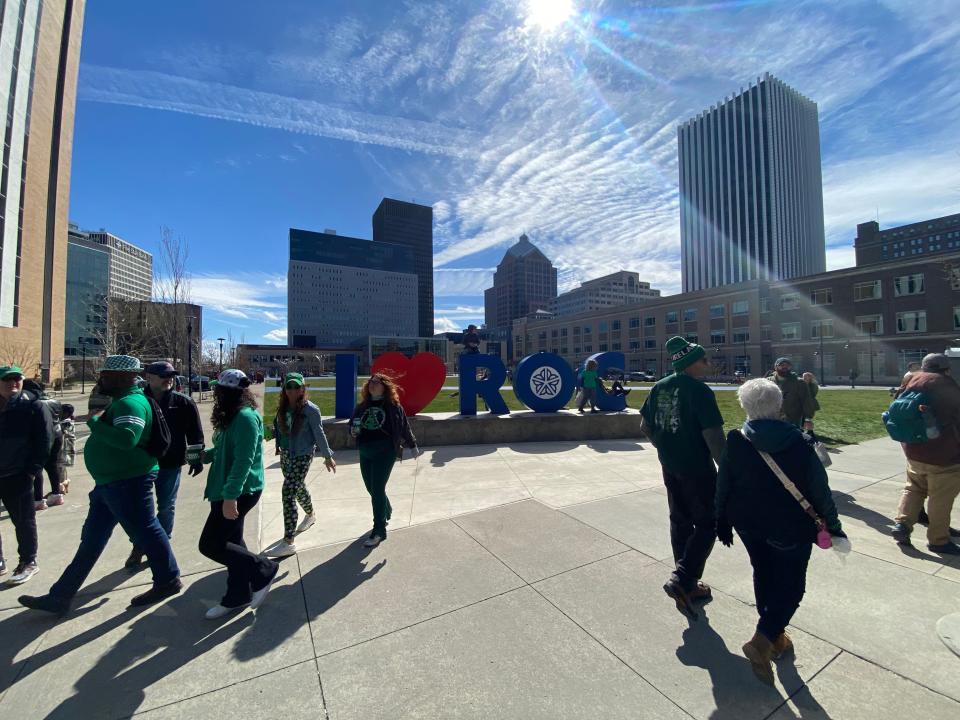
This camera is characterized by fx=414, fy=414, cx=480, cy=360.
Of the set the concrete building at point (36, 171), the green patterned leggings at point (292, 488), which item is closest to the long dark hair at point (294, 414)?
the green patterned leggings at point (292, 488)

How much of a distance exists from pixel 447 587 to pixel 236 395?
7.66 ft

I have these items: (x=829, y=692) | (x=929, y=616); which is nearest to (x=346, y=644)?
(x=829, y=692)

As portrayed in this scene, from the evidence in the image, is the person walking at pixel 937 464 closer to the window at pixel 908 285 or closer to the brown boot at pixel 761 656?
the brown boot at pixel 761 656

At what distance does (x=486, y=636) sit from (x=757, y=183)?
146782 mm

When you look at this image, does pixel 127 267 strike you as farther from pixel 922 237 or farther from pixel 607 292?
pixel 922 237

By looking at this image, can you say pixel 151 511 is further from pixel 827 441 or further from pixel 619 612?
pixel 827 441

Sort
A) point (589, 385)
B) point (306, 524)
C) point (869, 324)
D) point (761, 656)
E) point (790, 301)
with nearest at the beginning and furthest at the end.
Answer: point (761, 656), point (306, 524), point (589, 385), point (869, 324), point (790, 301)

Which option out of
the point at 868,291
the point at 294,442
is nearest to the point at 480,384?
the point at 294,442

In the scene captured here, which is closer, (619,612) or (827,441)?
(619,612)

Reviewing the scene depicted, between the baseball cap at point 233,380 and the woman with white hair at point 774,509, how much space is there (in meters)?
3.61

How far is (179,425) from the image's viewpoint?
4102mm

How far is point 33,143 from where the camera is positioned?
3612cm

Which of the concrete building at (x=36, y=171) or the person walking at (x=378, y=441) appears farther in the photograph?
the concrete building at (x=36, y=171)

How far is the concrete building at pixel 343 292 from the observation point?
497 ft
